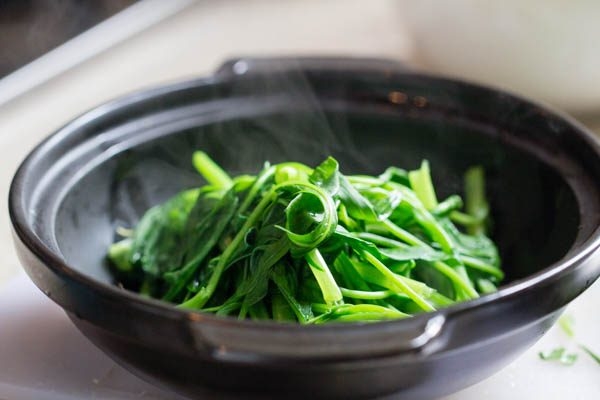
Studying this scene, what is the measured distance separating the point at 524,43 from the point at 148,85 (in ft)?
2.39

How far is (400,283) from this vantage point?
866 millimetres

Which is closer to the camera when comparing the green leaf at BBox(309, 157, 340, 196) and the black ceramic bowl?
the black ceramic bowl

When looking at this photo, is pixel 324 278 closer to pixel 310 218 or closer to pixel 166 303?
pixel 310 218

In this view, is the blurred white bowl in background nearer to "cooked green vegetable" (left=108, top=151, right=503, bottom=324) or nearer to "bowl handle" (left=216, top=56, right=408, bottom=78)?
"bowl handle" (left=216, top=56, right=408, bottom=78)

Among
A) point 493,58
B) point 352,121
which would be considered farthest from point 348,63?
point 493,58

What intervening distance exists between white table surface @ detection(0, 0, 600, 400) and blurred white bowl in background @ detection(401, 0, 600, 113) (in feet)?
0.49

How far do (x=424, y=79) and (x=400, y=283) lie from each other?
439mm

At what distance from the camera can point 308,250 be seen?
33.2 inches

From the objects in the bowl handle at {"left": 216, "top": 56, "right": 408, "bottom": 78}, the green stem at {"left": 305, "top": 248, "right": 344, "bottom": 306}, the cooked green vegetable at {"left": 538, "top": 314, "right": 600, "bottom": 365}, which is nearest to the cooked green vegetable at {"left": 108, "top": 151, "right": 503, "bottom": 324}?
the green stem at {"left": 305, "top": 248, "right": 344, "bottom": 306}

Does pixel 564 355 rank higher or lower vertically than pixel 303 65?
lower

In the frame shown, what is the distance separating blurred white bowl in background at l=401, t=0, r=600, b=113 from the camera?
4.59 ft

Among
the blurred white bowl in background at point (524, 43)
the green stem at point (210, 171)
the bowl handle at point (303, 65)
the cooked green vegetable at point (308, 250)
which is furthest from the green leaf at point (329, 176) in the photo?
the blurred white bowl in background at point (524, 43)

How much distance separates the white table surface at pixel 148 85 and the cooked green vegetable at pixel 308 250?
109 mm

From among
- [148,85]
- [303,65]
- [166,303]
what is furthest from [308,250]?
[148,85]
